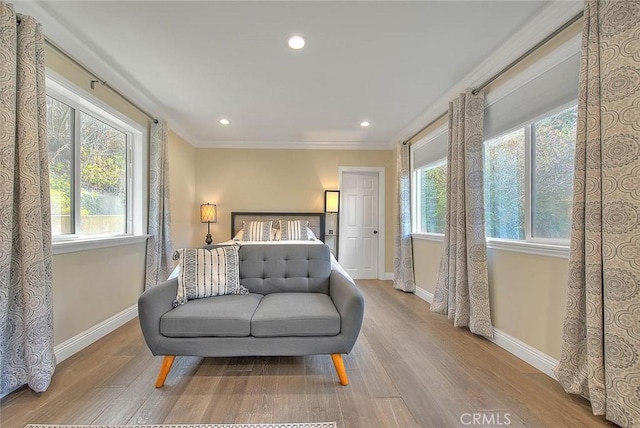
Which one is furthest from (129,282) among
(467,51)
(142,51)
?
(467,51)

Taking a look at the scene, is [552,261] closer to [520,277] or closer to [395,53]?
[520,277]

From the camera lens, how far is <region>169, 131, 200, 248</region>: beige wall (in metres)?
3.93

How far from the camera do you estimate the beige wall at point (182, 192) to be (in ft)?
12.9

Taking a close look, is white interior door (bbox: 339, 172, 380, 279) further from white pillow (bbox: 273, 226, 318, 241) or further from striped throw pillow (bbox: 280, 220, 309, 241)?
striped throw pillow (bbox: 280, 220, 309, 241)

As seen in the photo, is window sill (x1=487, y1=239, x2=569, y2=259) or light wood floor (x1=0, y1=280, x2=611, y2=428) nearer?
light wood floor (x1=0, y1=280, x2=611, y2=428)

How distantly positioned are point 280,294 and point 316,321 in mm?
583

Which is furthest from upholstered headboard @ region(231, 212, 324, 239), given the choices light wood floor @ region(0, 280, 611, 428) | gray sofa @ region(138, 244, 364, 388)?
gray sofa @ region(138, 244, 364, 388)

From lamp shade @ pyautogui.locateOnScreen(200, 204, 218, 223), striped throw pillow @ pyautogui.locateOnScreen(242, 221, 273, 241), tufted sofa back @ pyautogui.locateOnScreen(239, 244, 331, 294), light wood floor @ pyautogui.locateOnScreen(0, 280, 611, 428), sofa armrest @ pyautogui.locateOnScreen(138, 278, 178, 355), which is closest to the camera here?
light wood floor @ pyautogui.locateOnScreen(0, 280, 611, 428)

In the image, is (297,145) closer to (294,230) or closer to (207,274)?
(294,230)

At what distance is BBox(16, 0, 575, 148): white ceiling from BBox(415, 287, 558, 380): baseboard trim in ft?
7.50

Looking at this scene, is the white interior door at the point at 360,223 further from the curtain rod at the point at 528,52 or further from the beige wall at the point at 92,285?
the beige wall at the point at 92,285

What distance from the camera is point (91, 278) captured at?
7.82ft

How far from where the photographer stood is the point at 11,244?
1.56 metres

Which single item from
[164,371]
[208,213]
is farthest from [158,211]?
[164,371]
